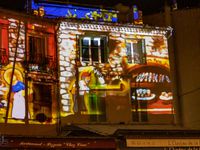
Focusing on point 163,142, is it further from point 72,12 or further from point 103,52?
point 72,12

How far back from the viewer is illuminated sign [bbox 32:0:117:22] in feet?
77.0

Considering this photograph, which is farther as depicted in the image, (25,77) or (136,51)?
(136,51)

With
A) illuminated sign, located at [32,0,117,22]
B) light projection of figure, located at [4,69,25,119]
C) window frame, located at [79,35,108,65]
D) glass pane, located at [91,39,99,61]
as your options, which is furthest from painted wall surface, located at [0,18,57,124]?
glass pane, located at [91,39,99,61]

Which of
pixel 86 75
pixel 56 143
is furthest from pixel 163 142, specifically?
pixel 86 75

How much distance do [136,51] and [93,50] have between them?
2128 mm

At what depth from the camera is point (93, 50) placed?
78.6 ft

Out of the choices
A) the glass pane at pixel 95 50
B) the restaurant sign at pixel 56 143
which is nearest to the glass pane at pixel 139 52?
the glass pane at pixel 95 50

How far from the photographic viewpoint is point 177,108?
24500 mm

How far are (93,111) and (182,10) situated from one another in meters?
7.02

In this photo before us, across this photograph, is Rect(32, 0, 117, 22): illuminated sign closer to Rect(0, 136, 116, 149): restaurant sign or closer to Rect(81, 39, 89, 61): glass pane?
Rect(81, 39, 89, 61): glass pane

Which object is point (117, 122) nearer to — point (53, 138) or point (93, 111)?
point (93, 111)

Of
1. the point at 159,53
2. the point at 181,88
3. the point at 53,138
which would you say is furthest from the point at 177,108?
the point at 53,138

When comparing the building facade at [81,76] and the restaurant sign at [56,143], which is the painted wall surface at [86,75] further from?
the restaurant sign at [56,143]

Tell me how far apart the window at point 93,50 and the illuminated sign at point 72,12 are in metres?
0.99
